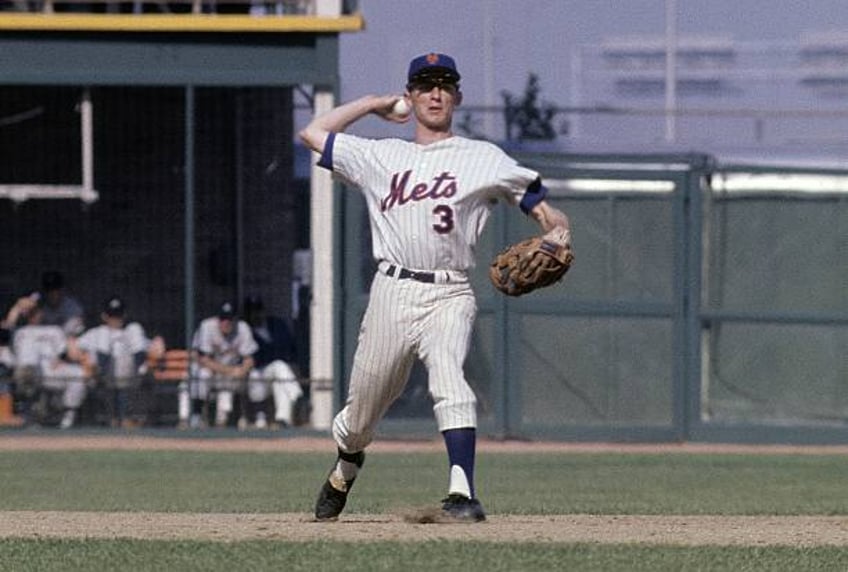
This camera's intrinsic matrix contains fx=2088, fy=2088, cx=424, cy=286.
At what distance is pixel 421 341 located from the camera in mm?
7898

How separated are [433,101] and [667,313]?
10.5m

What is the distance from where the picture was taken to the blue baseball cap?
25.9ft

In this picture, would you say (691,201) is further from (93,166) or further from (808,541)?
(808,541)

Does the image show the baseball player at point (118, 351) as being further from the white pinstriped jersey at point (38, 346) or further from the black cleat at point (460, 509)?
the black cleat at point (460, 509)

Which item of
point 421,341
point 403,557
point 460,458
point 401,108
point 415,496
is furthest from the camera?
point 415,496

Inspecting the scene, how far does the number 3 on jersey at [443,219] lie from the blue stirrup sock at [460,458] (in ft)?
2.47

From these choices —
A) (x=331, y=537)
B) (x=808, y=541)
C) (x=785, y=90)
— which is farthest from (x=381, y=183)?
(x=785, y=90)

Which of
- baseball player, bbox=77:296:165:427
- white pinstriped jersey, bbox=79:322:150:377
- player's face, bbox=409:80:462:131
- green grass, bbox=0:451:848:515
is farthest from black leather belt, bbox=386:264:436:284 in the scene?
white pinstriped jersey, bbox=79:322:150:377

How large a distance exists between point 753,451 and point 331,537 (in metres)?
10.3

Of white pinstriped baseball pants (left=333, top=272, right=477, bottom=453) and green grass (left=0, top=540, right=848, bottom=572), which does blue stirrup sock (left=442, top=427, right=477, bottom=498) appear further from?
green grass (left=0, top=540, right=848, bottom=572)

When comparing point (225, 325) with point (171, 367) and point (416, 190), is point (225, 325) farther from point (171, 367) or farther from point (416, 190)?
point (416, 190)

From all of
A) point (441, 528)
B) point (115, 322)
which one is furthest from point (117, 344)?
point (441, 528)

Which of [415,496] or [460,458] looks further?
[415,496]

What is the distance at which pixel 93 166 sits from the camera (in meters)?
20.6
